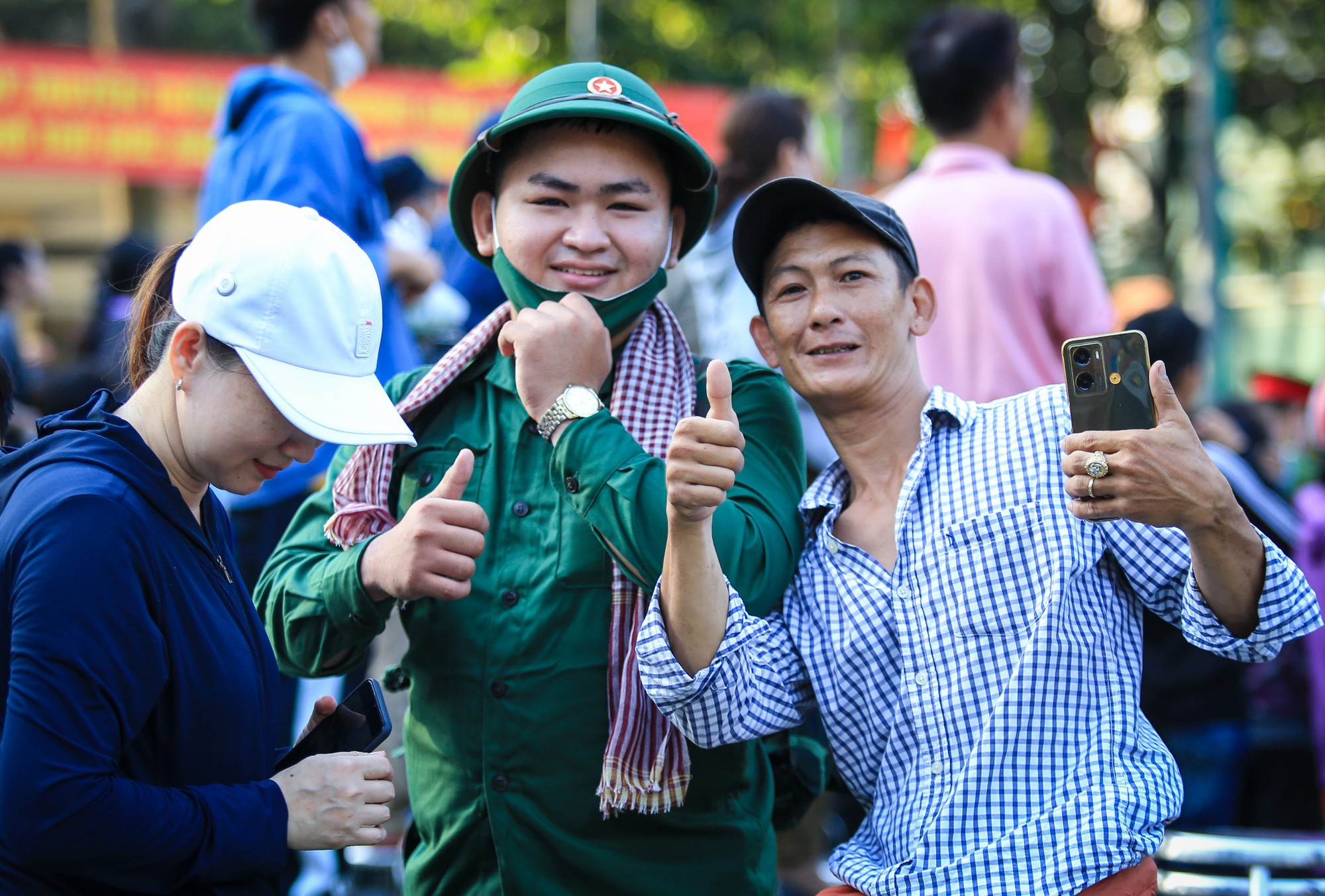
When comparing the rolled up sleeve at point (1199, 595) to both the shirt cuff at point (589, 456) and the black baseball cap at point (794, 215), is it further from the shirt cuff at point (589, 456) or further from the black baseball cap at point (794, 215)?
the shirt cuff at point (589, 456)

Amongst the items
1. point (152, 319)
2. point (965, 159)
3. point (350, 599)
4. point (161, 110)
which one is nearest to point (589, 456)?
point (350, 599)

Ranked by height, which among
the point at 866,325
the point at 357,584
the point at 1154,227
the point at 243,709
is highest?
the point at 1154,227

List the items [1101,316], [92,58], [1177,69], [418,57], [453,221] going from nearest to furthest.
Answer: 1. [453,221]
2. [1101,316]
3. [92,58]
4. [1177,69]
5. [418,57]

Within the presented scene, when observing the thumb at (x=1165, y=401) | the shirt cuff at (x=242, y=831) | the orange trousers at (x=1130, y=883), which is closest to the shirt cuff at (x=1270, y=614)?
the thumb at (x=1165, y=401)

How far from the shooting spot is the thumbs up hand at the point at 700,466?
1924 millimetres

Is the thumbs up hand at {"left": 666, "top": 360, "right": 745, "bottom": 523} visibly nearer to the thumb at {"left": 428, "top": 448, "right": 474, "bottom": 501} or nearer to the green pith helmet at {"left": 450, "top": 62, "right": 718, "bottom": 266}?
the thumb at {"left": 428, "top": 448, "right": 474, "bottom": 501}

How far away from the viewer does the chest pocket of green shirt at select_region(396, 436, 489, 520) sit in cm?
238

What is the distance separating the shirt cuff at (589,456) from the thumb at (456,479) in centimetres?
15

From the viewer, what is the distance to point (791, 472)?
2.43m

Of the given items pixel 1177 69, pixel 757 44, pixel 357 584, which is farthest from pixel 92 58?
pixel 357 584

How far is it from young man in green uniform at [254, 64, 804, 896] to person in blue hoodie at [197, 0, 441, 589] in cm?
133

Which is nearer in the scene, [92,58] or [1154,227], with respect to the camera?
[92,58]

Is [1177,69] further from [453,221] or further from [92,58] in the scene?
[453,221]

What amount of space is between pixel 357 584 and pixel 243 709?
0.32m
